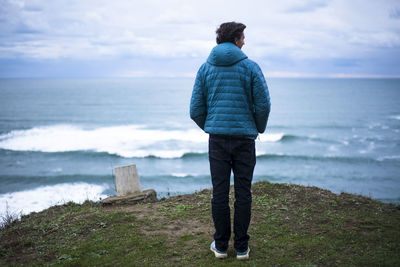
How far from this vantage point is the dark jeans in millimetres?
3580

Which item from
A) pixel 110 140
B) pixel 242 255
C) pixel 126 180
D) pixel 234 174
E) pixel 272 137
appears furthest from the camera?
pixel 272 137

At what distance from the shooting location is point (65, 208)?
273 inches

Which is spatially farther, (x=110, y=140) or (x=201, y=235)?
(x=110, y=140)

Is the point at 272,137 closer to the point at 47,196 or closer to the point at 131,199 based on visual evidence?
the point at 47,196

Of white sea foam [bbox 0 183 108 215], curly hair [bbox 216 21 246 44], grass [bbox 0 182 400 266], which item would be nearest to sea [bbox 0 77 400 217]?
white sea foam [bbox 0 183 108 215]

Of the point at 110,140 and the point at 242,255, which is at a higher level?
the point at 242,255

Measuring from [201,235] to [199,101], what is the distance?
2206mm

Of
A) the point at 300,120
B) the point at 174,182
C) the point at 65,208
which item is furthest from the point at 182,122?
the point at 65,208

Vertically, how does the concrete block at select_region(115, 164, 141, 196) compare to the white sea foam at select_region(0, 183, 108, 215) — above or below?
above

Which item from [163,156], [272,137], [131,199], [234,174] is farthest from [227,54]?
[272,137]

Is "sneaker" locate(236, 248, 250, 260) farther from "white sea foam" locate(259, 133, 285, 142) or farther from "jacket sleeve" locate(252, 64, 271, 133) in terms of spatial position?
"white sea foam" locate(259, 133, 285, 142)

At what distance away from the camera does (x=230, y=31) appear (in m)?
3.47

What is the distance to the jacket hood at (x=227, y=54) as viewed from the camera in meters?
3.42

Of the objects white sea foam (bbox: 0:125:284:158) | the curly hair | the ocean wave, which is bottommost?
the ocean wave
